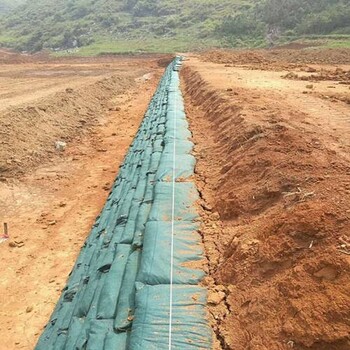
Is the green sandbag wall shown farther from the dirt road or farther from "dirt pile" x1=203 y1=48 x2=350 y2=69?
"dirt pile" x1=203 y1=48 x2=350 y2=69

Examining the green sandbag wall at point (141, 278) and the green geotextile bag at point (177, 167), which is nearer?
the green sandbag wall at point (141, 278)

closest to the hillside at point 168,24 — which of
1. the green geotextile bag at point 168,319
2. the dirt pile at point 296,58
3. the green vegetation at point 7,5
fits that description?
the dirt pile at point 296,58

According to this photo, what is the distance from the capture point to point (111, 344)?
299 centimetres

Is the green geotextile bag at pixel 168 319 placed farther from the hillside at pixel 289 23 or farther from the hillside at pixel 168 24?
the hillside at pixel 168 24

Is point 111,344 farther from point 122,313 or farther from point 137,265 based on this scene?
point 137,265

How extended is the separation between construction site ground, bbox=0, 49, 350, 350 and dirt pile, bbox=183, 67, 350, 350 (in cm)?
1

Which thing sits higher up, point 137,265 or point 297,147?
point 297,147

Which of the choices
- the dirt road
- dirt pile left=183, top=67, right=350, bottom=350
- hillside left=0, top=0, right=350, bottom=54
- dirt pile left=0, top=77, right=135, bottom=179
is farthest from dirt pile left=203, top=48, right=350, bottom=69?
dirt pile left=183, top=67, right=350, bottom=350

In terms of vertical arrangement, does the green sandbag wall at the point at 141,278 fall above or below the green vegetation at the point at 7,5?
below

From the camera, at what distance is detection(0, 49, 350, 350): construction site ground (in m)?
2.88

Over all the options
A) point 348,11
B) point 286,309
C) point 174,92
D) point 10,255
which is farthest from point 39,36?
point 286,309

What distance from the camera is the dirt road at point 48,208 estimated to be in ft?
15.4

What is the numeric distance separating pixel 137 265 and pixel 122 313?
605mm

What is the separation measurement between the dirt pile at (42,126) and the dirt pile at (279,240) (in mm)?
4404
